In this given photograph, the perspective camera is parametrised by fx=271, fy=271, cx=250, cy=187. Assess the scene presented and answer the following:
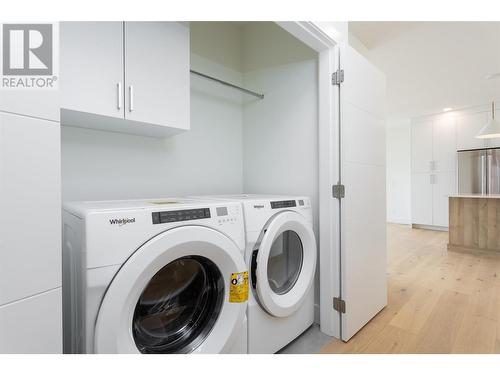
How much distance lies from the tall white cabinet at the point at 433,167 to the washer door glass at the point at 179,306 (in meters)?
5.85

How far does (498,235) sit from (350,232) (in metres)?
3.24

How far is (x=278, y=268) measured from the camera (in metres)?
1.63

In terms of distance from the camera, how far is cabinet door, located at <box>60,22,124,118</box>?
114cm

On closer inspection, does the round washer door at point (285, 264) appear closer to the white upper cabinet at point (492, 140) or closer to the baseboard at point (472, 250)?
the baseboard at point (472, 250)

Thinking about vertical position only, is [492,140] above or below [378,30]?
below

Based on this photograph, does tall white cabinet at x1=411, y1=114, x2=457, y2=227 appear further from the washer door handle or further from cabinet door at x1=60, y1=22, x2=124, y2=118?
cabinet door at x1=60, y1=22, x2=124, y2=118

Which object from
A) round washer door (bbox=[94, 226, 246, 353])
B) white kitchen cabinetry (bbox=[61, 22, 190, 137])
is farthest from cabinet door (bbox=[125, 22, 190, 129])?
round washer door (bbox=[94, 226, 246, 353])

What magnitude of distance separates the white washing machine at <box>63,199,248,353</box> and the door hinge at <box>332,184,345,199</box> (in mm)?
734

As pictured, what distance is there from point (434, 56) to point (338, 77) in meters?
2.14

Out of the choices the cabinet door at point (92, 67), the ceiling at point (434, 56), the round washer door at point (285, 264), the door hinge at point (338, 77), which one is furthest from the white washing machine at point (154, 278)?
the ceiling at point (434, 56)

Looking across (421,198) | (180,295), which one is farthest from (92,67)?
(421,198)

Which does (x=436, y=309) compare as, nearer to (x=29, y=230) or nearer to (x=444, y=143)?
(x=29, y=230)

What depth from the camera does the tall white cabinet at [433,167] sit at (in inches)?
214

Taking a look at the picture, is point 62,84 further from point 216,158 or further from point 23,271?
point 216,158
